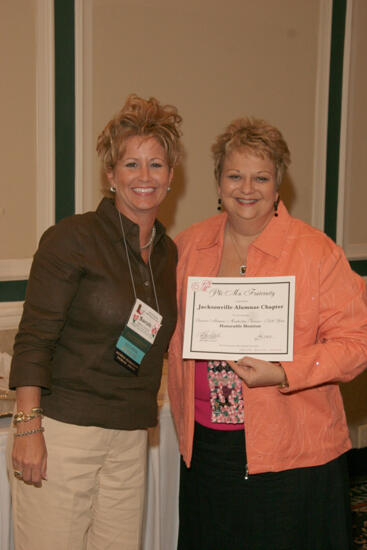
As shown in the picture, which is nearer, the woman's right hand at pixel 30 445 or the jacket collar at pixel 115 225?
the woman's right hand at pixel 30 445

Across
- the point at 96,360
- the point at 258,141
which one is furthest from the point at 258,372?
the point at 258,141

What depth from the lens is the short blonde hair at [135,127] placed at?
6.02 feet

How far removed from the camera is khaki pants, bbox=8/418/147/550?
5.50ft

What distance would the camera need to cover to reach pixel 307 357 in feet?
6.13

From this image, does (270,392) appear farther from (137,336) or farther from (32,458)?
(32,458)

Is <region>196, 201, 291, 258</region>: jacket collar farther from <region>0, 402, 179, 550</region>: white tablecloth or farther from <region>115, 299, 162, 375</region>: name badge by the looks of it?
<region>0, 402, 179, 550</region>: white tablecloth

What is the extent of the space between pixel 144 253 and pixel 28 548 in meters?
0.90

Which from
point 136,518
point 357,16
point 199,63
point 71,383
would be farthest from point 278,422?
point 357,16

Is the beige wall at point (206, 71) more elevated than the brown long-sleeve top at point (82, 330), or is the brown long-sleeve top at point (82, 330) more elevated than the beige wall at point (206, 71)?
the beige wall at point (206, 71)

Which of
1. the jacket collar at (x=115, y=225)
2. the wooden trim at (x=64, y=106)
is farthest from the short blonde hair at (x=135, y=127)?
the wooden trim at (x=64, y=106)

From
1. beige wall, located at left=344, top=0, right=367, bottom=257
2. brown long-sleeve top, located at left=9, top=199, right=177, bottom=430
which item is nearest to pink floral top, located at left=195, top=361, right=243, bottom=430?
brown long-sleeve top, located at left=9, top=199, right=177, bottom=430

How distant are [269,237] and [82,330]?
69 cm

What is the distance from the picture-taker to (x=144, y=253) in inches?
76.0
